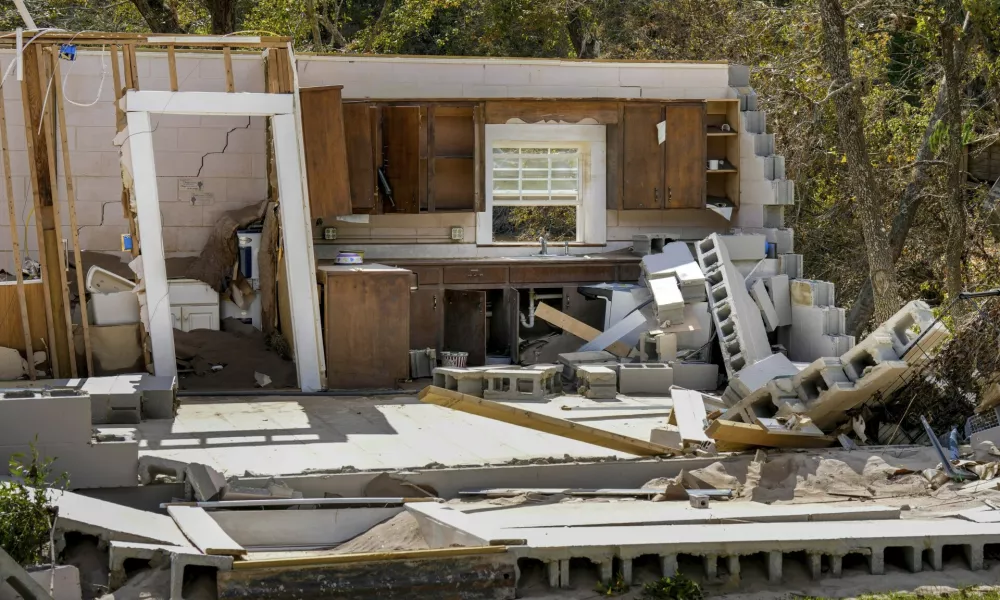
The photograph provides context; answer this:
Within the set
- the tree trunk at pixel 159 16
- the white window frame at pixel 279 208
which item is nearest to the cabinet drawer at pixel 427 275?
the white window frame at pixel 279 208

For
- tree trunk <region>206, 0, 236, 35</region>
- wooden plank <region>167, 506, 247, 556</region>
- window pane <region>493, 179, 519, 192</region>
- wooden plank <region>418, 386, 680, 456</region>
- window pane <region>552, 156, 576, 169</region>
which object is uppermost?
tree trunk <region>206, 0, 236, 35</region>

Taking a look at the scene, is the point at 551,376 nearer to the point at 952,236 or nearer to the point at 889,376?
the point at 889,376

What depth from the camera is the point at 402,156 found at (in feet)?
49.5

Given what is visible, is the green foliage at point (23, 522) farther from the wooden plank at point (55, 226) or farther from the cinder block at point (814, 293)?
the cinder block at point (814, 293)

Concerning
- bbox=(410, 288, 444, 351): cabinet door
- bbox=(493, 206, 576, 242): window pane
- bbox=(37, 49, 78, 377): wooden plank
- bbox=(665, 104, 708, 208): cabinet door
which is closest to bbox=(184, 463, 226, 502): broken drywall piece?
bbox=(37, 49, 78, 377): wooden plank

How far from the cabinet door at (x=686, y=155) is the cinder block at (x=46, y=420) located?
897 centimetres

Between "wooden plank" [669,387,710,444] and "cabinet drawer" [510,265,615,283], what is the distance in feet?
11.7

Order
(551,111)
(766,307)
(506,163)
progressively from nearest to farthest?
(766,307)
(551,111)
(506,163)

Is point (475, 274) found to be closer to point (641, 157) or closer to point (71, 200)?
point (641, 157)

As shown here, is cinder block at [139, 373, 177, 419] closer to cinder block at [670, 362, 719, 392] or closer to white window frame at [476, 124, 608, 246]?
cinder block at [670, 362, 719, 392]

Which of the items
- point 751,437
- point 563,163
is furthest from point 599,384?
point 563,163

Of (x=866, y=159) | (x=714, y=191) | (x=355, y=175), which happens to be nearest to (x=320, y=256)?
(x=355, y=175)

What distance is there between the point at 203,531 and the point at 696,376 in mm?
7093

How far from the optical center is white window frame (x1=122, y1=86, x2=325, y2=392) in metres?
12.5
